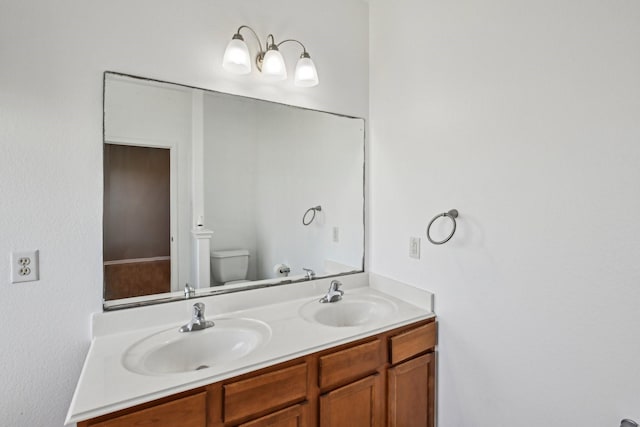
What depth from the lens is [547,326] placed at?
1126mm

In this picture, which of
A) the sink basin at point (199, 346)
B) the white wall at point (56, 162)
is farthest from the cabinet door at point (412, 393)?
the white wall at point (56, 162)

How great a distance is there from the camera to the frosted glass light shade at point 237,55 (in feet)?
4.72

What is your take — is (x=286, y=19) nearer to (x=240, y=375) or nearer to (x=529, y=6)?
(x=529, y=6)

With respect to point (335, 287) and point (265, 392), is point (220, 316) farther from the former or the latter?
point (335, 287)

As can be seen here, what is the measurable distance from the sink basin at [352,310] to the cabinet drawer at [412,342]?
19cm

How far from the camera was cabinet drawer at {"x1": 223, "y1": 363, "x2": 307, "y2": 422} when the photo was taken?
1.02 meters

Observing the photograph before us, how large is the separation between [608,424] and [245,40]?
209 centimetres

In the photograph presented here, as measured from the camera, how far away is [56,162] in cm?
119

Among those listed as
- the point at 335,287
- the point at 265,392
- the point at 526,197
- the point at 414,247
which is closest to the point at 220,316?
the point at 265,392

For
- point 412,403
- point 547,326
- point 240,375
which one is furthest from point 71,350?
point 547,326

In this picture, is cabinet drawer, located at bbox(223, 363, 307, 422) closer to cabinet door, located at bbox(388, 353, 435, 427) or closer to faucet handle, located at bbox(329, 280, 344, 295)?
cabinet door, located at bbox(388, 353, 435, 427)

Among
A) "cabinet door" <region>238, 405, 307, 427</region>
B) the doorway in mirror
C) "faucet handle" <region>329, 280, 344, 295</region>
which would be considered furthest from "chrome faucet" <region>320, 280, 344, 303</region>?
the doorway in mirror

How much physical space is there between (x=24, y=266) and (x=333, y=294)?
1.32m

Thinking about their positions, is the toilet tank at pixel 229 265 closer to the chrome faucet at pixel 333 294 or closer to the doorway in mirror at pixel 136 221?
the doorway in mirror at pixel 136 221
